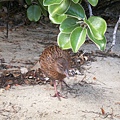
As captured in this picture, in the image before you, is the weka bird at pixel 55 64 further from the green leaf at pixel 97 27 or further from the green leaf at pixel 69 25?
the green leaf at pixel 97 27

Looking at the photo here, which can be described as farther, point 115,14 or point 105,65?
point 115,14

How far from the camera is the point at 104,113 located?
3.51 meters

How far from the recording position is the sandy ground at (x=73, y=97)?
3.45 m

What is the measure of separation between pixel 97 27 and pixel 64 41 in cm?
27

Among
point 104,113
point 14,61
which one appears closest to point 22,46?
point 14,61

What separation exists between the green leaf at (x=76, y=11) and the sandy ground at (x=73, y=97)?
4.52 feet

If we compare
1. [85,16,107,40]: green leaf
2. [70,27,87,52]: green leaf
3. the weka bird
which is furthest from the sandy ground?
[85,16,107,40]: green leaf

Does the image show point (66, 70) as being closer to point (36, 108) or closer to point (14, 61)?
point (36, 108)

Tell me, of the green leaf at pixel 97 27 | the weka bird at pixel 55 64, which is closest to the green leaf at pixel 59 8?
the green leaf at pixel 97 27

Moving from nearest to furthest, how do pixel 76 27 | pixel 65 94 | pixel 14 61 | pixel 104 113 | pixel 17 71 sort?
pixel 76 27 < pixel 104 113 < pixel 65 94 < pixel 17 71 < pixel 14 61

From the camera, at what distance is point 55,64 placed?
372 cm

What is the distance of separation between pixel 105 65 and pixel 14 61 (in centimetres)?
122

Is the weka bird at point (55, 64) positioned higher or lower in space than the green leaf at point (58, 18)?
lower

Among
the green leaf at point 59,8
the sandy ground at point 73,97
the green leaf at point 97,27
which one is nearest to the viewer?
the green leaf at point 97,27
